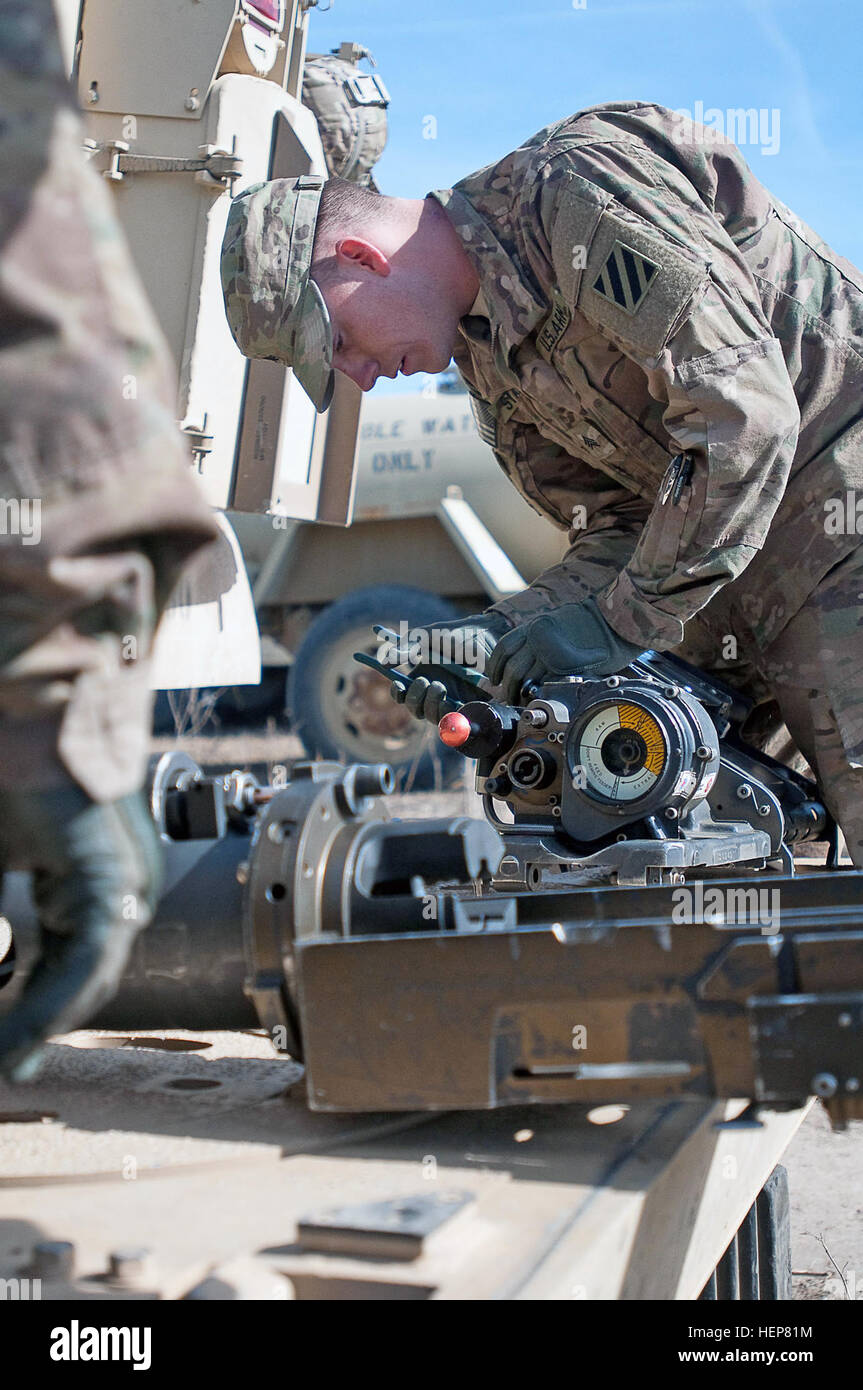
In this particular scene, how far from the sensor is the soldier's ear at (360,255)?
2.69 m

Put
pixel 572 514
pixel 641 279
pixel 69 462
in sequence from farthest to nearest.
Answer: pixel 572 514
pixel 641 279
pixel 69 462

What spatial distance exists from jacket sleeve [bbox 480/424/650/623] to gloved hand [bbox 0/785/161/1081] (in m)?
2.00

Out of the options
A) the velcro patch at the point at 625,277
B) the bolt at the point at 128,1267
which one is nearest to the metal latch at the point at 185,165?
the velcro patch at the point at 625,277

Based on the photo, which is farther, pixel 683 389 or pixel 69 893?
pixel 683 389

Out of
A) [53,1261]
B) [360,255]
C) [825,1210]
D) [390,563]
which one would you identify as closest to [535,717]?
[360,255]

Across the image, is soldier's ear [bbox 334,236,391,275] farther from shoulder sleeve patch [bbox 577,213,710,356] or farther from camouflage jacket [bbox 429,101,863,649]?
shoulder sleeve patch [bbox 577,213,710,356]

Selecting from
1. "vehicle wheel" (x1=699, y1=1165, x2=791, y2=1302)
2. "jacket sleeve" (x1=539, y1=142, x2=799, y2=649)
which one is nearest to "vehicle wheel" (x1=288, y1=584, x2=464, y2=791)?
"jacket sleeve" (x1=539, y1=142, x2=799, y2=649)

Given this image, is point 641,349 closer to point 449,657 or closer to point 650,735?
point 650,735

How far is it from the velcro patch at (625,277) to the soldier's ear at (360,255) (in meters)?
0.46

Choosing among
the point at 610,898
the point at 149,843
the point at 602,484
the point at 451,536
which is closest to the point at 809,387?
the point at 602,484

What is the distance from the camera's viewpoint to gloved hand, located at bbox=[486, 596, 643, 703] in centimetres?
280

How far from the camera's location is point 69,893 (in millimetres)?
1097

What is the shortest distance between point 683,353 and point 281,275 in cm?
84

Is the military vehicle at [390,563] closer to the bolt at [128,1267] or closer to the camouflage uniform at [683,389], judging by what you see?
the camouflage uniform at [683,389]
